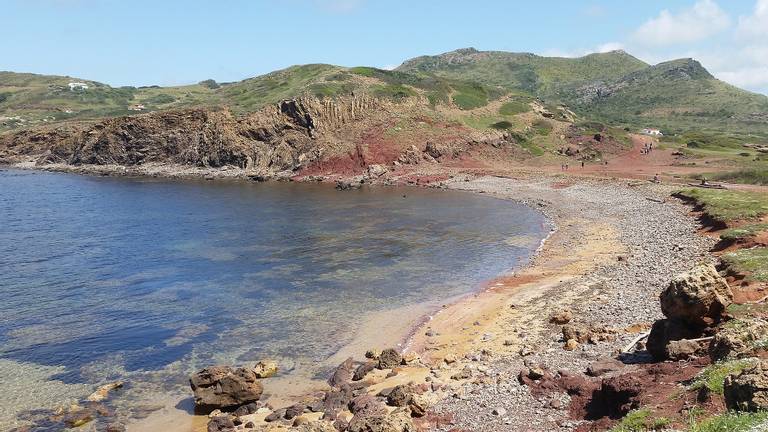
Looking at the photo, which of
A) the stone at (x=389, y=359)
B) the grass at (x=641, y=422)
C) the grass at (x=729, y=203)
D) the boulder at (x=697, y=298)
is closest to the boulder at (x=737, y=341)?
the boulder at (x=697, y=298)

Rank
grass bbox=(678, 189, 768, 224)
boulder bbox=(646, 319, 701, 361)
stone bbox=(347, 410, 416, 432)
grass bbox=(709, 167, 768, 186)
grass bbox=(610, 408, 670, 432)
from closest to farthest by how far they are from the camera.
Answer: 1. grass bbox=(610, 408, 670, 432)
2. stone bbox=(347, 410, 416, 432)
3. boulder bbox=(646, 319, 701, 361)
4. grass bbox=(678, 189, 768, 224)
5. grass bbox=(709, 167, 768, 186)

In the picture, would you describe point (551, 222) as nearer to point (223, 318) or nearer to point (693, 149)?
point (223, 318)

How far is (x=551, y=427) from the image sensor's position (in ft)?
55.7

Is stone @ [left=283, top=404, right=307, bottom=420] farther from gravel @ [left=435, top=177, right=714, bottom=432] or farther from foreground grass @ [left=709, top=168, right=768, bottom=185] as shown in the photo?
foreground grass @ [left=709, top=168, right=768, bottom=185]

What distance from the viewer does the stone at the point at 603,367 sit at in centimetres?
1984

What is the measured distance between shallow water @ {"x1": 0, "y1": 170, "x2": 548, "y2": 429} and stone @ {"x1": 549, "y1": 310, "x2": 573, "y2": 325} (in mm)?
8784

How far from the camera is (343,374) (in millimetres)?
24438

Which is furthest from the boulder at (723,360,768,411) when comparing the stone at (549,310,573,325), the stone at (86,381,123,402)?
the stone at (86,381,123,402)

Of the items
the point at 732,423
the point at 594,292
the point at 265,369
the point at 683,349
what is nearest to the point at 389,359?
the point at 265,369

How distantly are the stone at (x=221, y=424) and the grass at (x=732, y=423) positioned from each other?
15.5 m

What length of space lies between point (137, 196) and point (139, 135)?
146 ft

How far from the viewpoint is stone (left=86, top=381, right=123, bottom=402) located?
22.8 m

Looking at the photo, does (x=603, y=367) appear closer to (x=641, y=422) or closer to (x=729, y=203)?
(x=641, y=422)

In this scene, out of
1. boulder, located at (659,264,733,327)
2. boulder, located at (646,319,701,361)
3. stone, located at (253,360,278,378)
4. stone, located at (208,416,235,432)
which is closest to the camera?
boulder, located at (659,264,733,327)
